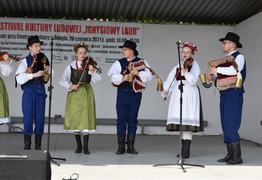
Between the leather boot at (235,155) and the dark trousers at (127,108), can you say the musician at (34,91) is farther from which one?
the leather boot at (235,155)

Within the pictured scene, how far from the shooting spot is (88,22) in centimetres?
930

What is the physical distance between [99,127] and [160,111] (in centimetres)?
118

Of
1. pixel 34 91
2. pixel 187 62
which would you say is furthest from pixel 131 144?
pixel 34 91

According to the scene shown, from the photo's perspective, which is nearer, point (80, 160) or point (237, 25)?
point (80, 160)

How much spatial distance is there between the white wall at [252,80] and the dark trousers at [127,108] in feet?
8.83

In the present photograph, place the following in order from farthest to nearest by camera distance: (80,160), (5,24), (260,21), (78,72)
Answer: (5,24) → (260,21) → (78,72) → (80,160)

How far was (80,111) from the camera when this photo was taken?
647cm

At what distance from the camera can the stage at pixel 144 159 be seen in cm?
511

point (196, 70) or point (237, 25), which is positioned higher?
point (237, 25)

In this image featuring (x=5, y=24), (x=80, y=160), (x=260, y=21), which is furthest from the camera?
(x=5, y=24)

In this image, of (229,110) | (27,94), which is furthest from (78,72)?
(229,110)

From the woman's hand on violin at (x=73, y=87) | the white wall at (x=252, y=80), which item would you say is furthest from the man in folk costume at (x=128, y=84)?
the white wall at (x=252, y=80)

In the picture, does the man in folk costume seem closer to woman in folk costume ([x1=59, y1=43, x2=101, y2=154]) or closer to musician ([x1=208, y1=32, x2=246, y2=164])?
woman in folk costume ([x1=59, y1=43, x2=101, y2=154])

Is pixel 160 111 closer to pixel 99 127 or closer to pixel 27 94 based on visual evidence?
pixel 99 127
